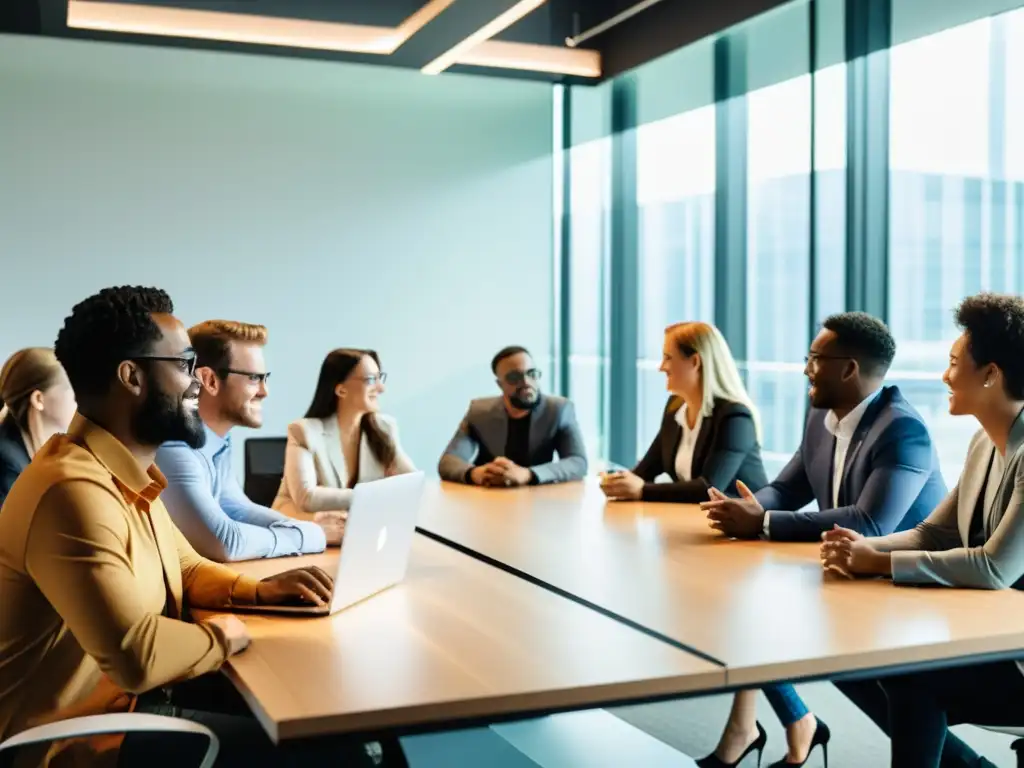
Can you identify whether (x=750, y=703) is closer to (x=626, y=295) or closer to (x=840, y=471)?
(x=840, y=471)

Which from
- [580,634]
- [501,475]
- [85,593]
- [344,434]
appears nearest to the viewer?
[85,593]

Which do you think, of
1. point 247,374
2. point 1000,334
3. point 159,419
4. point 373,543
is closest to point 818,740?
point 1000,334

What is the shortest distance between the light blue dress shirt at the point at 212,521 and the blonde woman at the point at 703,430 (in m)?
1.44

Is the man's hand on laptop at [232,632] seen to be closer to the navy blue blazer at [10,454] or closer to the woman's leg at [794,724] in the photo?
the navy blue blazer at [10,454]

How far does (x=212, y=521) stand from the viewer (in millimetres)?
3189

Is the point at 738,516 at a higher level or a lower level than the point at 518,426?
lower

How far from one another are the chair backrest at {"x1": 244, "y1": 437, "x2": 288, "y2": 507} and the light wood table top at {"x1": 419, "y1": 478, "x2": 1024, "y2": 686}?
1.24 meters

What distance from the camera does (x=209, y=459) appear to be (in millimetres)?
3398

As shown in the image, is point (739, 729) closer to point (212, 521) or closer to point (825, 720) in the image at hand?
point (825, 720)

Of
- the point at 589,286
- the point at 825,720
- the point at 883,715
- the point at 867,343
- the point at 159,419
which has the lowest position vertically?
the point at 825,720

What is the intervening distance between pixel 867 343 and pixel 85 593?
7.91ft

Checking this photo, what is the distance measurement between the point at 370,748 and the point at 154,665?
828mm

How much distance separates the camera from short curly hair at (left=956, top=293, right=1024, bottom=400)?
2957 mm

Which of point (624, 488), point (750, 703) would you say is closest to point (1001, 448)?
point (750, 703)
